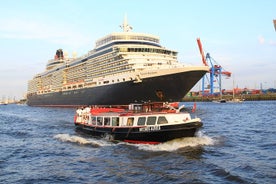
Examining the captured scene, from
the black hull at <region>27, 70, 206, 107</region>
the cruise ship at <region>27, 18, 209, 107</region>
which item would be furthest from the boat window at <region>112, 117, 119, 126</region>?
the black hull at <region>27, 70, 206, 107</region>

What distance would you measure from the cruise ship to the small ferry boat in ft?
79.7

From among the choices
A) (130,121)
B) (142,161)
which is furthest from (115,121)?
(142,161)

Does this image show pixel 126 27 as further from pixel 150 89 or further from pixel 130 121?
pixel 130 121

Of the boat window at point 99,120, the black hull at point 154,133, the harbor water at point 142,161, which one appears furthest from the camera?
the boat window at point 99,120

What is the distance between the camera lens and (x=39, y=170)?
16.5 metres

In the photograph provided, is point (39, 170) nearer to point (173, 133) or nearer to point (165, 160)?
point (165, 160)

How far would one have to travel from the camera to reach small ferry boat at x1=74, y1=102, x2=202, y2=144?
20547 mm

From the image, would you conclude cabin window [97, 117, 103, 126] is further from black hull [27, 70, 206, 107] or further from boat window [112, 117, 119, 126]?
black hull [27, 70, 206, 107]

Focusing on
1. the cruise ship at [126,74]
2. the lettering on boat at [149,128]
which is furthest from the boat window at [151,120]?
the cruise ship at [126,74]

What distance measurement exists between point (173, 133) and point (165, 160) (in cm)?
→ 353

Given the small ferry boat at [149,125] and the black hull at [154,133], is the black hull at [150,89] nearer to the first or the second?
the small ferry boat at [149,125]

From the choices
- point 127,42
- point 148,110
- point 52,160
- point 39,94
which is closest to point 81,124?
point 148,110

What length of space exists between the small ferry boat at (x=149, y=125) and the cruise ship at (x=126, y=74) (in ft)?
79.7

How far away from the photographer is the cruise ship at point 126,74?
2056 inches
